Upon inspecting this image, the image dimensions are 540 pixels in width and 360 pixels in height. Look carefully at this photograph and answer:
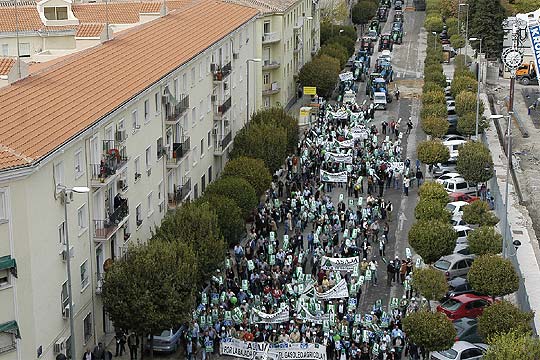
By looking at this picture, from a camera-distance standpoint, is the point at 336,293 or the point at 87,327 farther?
the point at 336,293

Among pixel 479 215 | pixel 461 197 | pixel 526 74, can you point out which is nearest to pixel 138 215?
pixel 479 215

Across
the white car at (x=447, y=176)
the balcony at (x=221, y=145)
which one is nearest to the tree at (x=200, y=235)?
the balcony at (x=221, y=145)

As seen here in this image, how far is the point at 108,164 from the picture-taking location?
143 ft

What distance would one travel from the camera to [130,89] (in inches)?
1854

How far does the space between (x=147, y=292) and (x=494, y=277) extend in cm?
1526

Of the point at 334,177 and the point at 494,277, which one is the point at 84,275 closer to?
the point at 494,277

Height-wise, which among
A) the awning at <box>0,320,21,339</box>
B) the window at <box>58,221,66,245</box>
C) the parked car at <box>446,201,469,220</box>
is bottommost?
the parked car at <box>446,201,469,220</box>

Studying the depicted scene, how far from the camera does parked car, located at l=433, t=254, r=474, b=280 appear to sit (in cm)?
5019

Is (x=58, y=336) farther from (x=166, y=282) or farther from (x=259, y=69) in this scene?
(x=259, y=69)

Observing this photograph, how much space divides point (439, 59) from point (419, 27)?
48.5 metres

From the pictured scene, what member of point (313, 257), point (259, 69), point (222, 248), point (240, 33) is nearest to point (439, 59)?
point (259, 69)

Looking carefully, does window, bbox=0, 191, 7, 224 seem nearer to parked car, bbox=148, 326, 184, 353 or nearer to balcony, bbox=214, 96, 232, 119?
parked car, bbox=148, 326, 184, 353

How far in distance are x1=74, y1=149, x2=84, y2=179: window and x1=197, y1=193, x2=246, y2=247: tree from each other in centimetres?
1052

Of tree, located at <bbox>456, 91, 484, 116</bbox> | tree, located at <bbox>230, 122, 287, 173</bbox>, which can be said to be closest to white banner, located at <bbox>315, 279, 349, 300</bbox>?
tree, located at <bbox>230, 122, 287, 173</bbox>
